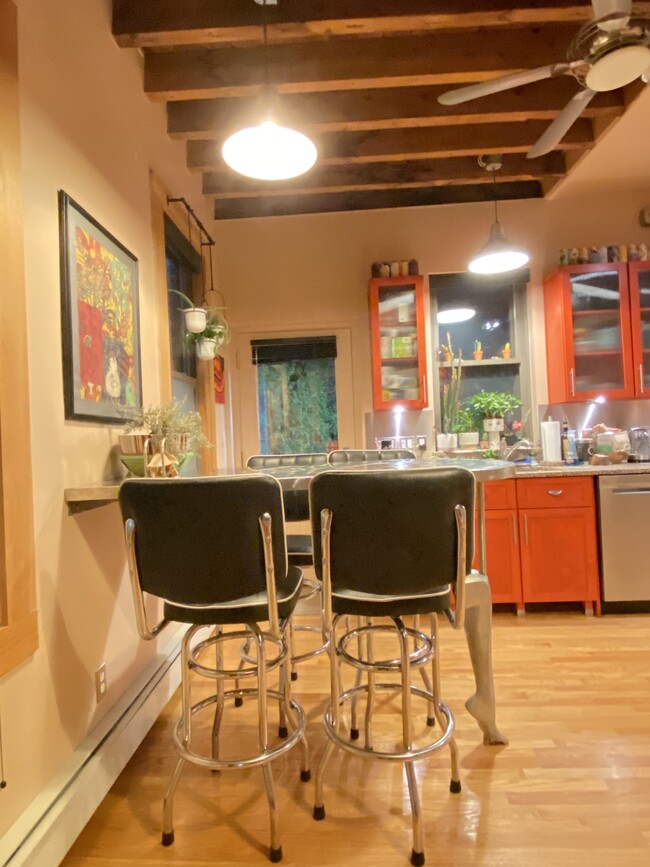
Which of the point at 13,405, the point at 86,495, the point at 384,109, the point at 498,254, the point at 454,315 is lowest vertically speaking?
the point at 86,495

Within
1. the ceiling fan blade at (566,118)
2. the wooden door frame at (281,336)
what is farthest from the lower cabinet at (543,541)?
the ceiling fan blade at (566,118)

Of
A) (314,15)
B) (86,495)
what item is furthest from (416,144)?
(86,495)

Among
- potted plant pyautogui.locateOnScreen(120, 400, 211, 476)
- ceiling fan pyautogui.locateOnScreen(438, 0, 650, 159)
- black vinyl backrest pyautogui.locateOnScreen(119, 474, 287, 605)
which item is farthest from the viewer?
potted plant pyautogui.locateOnScreen(120, 400, 211, 476)

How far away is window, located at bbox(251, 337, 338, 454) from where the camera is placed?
3.83 meters

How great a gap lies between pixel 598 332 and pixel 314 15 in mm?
2597

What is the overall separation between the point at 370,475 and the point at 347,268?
9.63 feet

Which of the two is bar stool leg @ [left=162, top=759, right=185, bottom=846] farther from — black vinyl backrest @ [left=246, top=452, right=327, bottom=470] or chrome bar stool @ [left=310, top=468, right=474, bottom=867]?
black vinyl backrest @ [left=246, top=452, right=327, bottom=470]

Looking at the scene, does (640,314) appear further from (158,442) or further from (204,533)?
(204,533)

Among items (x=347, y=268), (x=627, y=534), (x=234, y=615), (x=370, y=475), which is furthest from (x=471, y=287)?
(x=234, y=615)

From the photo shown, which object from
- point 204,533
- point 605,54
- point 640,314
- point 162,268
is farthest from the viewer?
point 640,314

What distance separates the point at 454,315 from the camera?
3.79 meters

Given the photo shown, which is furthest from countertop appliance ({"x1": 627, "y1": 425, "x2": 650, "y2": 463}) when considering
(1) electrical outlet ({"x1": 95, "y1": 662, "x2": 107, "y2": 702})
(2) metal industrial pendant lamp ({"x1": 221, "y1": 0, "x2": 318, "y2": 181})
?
(1) electrical outlet ({"x1": 95, "y1": 662, "x2": 107, "y2": 702})

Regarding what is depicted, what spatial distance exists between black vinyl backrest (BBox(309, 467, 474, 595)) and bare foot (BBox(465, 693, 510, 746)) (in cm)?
75

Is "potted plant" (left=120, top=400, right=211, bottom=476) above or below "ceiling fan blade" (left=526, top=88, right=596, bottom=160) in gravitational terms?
below
